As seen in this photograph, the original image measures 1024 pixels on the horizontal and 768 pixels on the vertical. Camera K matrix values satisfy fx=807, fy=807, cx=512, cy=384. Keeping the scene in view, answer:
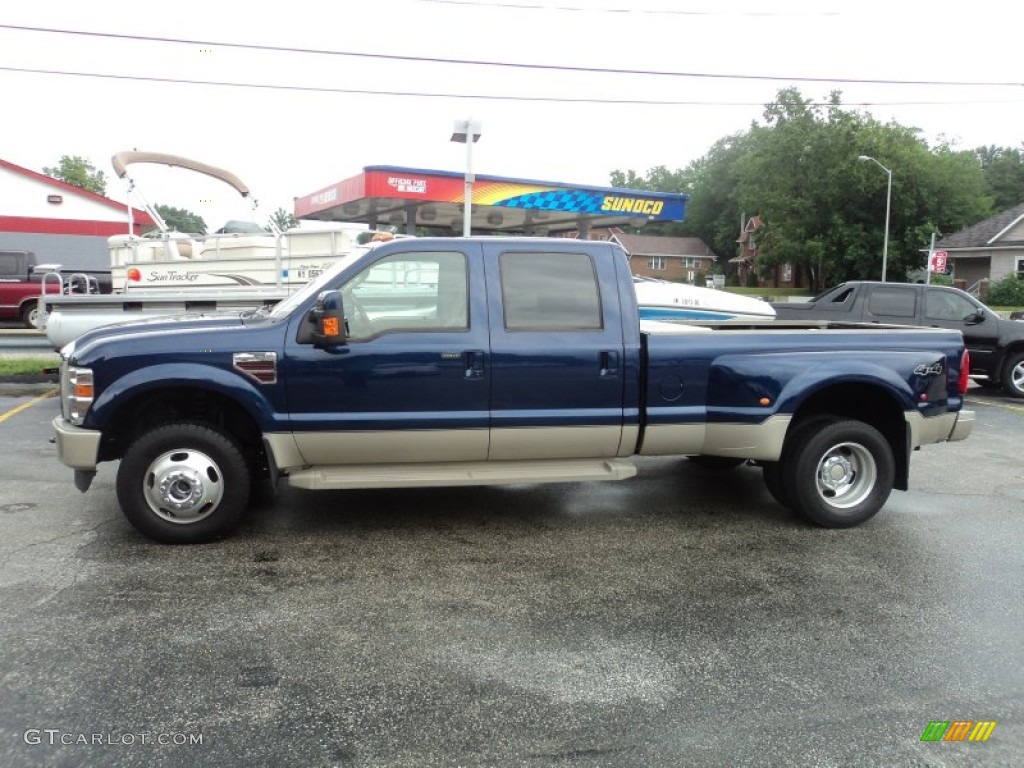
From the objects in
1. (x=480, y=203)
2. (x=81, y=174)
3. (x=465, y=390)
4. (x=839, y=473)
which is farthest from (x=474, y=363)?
(x=81, y=174)

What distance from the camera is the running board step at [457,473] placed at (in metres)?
5.07

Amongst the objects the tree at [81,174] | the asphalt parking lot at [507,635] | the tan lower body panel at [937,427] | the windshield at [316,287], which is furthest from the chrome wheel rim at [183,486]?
the tree at [81,174]

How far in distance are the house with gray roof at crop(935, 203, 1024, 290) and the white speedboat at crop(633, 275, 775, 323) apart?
39.4 m

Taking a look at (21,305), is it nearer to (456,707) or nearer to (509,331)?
(509,331)

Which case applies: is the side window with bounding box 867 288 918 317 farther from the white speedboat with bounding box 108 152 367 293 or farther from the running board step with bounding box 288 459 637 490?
the running board step with bounding box 288 459 637 490

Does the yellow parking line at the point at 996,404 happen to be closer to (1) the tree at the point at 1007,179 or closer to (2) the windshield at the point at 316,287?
(2) the windshield at the point at 316,287

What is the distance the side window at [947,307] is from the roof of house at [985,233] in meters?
36.1

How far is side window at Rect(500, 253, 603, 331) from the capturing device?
532 centimetres

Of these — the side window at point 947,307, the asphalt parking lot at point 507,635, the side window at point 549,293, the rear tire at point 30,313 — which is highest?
the side window at point 549,293

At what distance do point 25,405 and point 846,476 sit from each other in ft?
31.1

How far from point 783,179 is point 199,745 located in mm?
58255

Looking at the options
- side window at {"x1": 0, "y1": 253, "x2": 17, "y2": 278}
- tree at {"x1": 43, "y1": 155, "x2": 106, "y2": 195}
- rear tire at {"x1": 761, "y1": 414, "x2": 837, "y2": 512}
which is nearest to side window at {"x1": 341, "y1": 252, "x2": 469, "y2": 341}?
rear tire at {"x1": 761, "y1": 414, "x2": 837, "y2": 512}

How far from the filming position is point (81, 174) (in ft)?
228

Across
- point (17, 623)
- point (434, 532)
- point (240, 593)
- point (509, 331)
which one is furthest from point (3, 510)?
point (509, 331)
